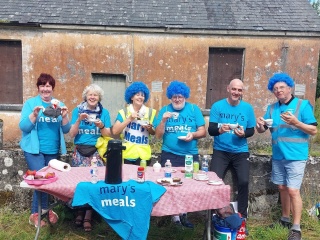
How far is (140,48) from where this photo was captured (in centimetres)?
1011

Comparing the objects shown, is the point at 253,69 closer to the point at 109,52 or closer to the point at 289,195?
the point at 109,52

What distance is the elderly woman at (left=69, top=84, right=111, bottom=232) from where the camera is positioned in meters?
4.40

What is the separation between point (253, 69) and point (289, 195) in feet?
21.5

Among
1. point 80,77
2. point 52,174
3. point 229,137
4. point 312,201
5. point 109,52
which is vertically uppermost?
point 109,52

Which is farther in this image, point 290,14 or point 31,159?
point 290,14

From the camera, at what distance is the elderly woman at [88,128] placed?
4.40 metres

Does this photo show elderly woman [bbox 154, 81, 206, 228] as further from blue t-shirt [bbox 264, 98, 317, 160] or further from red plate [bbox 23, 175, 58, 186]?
red plate [bbox 23, 175, 58, 186]

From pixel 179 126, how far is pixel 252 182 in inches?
59.9

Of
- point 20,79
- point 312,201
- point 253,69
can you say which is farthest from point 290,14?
point 20,79

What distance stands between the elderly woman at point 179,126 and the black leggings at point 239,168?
1.13ft

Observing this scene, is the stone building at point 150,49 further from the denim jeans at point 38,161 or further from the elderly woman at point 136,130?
the denim jeans at point 38,161

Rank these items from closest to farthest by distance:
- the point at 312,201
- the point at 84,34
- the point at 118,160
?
the point at 118,160 < the point at 312,201 < the point at 84,34

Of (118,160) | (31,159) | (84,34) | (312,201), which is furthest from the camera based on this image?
(84,34)

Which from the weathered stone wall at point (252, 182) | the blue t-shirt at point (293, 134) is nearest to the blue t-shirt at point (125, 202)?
the weathered stone wall at point (252, 182)
